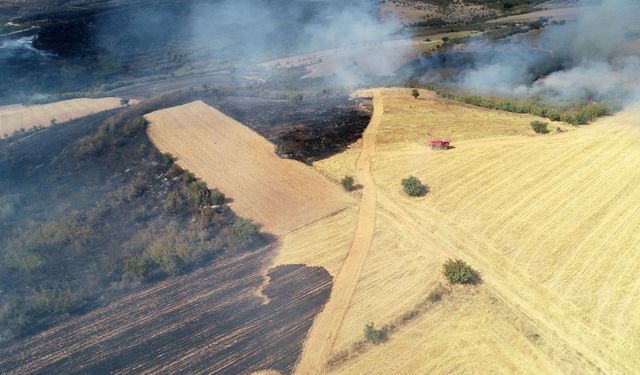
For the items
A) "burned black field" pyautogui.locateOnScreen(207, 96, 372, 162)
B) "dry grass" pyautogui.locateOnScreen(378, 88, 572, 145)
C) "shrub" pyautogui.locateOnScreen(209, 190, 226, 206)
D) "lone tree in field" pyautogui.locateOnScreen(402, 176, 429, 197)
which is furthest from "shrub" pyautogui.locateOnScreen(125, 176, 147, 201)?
"dry grass" pyautogui.locateOnScreen(378, 88, 572, 145)

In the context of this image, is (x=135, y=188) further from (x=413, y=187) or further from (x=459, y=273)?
(x=459, y=273)

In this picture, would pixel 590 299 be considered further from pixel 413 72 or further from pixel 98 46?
pixel 98 46

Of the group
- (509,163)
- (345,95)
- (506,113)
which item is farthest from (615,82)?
(345,95)

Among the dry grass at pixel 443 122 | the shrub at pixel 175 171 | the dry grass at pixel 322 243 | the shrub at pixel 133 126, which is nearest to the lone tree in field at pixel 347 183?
the dry grass at pixel 322 243

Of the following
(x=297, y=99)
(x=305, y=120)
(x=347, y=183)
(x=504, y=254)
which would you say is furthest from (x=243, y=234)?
(x=297, y=99)

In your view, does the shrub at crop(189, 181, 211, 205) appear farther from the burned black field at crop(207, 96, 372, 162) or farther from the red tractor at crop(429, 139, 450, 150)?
the red tractor at crop(429, 139, 450, 150)

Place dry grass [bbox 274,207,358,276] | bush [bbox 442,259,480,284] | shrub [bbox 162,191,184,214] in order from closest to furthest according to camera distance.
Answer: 1. bush [bbox 442,259,480,284]
2. dry grass [bbox 274,207,358,276]
3. shrub [bbox 162,191,184,214]

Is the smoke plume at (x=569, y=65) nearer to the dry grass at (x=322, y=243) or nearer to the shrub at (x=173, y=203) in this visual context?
the dry grass at (x=322, y=243)
